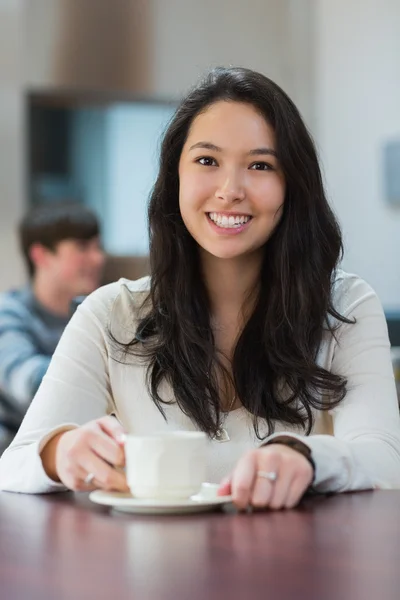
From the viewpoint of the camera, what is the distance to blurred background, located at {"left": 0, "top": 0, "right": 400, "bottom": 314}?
17.1 feet

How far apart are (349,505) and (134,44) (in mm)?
4527

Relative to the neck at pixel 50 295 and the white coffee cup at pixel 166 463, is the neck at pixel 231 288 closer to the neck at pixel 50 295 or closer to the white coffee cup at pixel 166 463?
the white coffee cup at pixel 166 463

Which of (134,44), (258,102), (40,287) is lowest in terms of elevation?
(40,287)

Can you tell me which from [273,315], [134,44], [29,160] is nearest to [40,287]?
[29,160]

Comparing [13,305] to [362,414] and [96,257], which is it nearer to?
[96,257]

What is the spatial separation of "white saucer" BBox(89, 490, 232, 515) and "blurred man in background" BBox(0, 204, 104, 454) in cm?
226

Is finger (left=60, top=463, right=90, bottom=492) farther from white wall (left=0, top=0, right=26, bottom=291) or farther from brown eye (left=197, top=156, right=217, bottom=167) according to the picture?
white wall (left=0, top=0, right=26, bottom=291)

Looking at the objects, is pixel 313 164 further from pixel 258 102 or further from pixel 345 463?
pixel 345 463

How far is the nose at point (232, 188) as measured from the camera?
5.45 ft

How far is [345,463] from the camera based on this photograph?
4.25 feet

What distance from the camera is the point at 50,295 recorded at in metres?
4.03

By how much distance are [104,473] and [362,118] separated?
4518 mm

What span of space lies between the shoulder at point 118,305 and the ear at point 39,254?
2380 mm

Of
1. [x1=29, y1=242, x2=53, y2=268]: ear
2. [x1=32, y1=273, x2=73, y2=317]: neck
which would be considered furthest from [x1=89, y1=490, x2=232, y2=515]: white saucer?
[x1=29, y1=242, x2=53, y2=268]: ear
